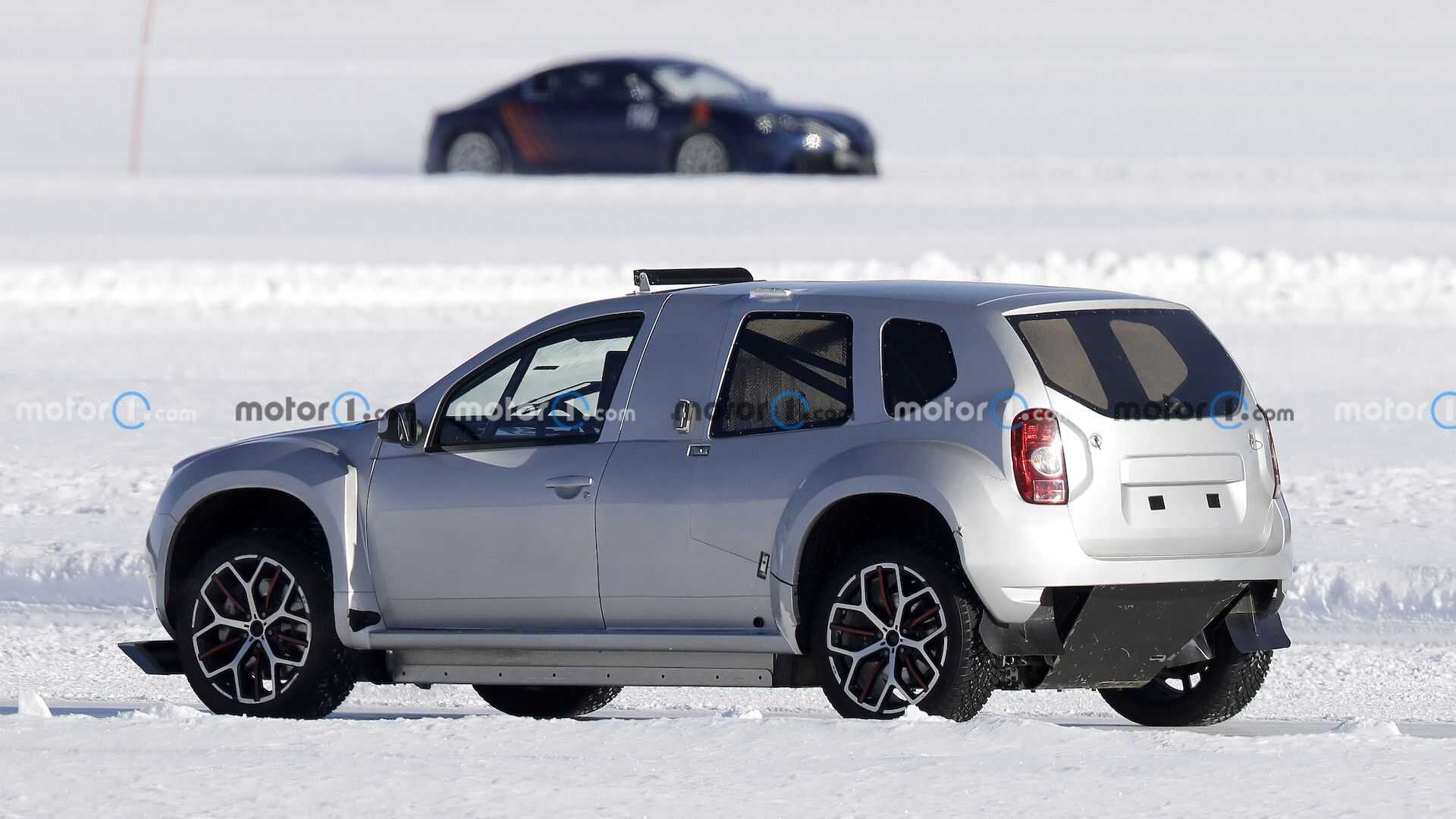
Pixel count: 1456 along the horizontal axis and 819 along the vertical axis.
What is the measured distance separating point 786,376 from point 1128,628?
4.37 feet

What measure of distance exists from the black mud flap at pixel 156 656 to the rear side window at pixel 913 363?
111 inches

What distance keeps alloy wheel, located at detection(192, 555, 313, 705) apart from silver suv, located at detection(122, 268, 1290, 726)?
10 mm

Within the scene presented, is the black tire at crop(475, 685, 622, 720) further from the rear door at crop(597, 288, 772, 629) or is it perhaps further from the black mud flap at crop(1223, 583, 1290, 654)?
the black mud flap at crop(1223, 583, 1290, 654)

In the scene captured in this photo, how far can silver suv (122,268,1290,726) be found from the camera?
7.32m

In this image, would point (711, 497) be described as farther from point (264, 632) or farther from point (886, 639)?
point (264, 632)

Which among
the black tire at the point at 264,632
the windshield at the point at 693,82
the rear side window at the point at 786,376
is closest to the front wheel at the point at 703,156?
the windshield at the point at 693,82

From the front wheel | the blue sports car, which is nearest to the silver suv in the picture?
the blue sports car

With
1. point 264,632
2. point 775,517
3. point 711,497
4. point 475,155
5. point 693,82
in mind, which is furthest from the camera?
point 475,155

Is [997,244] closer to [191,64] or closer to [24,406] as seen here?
[24,406]

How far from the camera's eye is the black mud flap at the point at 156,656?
8.59 metres

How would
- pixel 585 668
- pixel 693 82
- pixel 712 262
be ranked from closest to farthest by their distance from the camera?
1. pixel 585 668
2. pixel 712 262
3. pixel 693 82

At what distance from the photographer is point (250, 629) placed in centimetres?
843

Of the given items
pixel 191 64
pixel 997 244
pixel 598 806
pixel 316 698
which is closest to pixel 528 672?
pixel 316 698

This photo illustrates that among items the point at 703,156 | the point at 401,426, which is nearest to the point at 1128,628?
the point at 401,426
